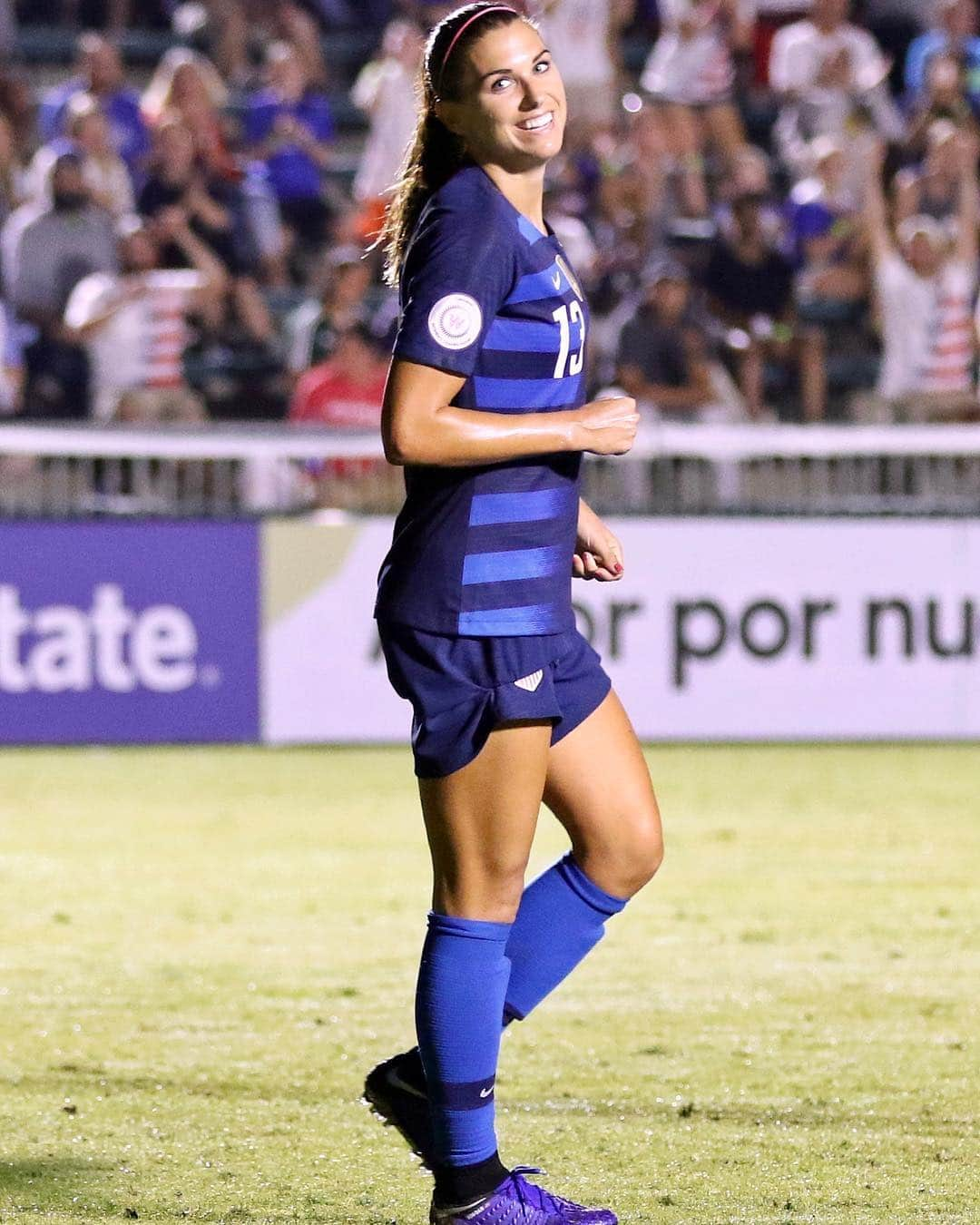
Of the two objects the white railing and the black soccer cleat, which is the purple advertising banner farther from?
the black soccer cleat

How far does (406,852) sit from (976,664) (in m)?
4.04

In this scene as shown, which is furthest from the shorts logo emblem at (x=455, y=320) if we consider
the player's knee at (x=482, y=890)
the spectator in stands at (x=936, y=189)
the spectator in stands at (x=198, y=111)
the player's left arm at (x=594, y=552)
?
the spectator in stands at (x=936, y=189)

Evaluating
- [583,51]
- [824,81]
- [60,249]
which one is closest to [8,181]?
[60,249]

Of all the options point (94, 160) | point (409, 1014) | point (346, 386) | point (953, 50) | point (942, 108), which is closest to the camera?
point (409, 1014)

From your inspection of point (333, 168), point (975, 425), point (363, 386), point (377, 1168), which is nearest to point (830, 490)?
point (975, 425)

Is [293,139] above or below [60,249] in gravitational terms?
above

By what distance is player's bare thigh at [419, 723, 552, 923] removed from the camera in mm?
3535

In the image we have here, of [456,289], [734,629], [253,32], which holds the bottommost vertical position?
[734,629]

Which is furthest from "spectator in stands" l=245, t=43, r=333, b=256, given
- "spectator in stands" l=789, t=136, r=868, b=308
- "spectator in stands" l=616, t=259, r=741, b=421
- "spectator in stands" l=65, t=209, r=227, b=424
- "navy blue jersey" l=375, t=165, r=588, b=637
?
"navy blue jersey" l=375, t=165, r=588, b=637

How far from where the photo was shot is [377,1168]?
4.17 m

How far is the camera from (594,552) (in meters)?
4.07

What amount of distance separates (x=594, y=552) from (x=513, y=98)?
2.97ft

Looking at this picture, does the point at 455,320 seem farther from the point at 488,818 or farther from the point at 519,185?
the point at 488,818

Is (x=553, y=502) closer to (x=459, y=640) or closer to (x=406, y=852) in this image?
(x=459, y=640)
